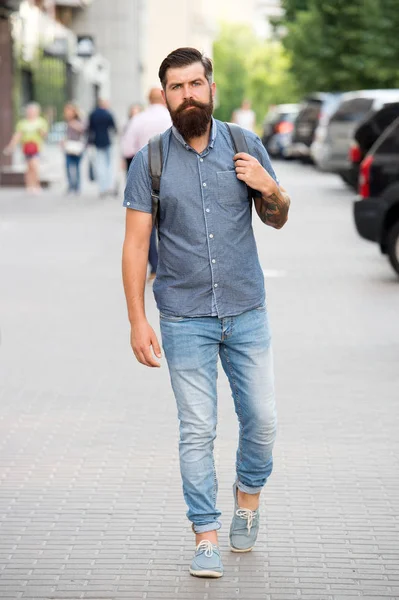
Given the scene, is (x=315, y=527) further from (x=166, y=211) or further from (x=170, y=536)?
(x=166, y=211)

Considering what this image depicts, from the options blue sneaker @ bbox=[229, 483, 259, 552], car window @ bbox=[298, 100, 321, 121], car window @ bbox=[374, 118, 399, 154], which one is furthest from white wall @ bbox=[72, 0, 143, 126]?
blue sneaker @ bbox=[229, 483, 259, 552]

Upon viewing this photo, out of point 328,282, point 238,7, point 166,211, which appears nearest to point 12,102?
point 328,282

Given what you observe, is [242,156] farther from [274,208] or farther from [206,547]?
[206,547]

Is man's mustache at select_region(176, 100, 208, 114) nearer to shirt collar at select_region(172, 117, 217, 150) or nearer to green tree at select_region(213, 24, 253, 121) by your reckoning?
shirt collar at select_region(172, 117, 217, 150)

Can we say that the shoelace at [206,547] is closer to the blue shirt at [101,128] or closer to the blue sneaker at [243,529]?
the blue sneaker at [243,529]

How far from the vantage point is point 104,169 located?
26844 millimetres

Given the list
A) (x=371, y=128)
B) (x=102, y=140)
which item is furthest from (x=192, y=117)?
(x=102, y=140)

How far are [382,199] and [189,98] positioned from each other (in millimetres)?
9800

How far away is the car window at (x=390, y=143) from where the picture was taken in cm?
1475

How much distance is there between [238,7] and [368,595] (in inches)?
7790

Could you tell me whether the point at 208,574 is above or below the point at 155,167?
below

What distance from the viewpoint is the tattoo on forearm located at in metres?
5.06

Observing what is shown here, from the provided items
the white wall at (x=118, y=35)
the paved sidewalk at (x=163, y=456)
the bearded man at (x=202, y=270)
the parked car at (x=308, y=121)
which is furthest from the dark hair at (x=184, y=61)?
the white wall at (x=118, y=35)

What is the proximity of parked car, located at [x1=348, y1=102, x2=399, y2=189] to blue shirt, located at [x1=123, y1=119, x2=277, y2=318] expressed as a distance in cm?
1703
